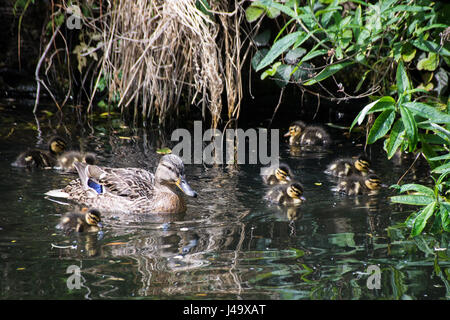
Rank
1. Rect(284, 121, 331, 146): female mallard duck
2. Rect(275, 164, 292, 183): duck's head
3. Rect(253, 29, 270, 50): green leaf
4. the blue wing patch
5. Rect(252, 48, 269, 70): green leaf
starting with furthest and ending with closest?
Rect(284, 121, 331, 146): female mallard duck, Rect(253, 29, 270, 50): green leaf, Rect(252, 48, 269, 70): green leaf, Rect(275, 164, 292, 183): duck's head, the blue wing patch

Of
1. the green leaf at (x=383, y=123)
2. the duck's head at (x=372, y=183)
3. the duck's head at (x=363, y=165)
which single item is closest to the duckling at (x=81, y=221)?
the green leaf at (x=383, y=123)

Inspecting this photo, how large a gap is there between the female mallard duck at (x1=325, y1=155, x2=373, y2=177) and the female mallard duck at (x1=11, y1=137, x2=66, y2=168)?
2.38 metres

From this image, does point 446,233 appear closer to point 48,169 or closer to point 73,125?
point 48,169

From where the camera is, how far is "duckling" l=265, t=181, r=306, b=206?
522 centimetres

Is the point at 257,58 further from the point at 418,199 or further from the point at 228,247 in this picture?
the point at 418,199

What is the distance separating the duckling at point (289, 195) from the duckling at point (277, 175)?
0.20m

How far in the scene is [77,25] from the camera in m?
7.48

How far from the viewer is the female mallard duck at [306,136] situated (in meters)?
6.91

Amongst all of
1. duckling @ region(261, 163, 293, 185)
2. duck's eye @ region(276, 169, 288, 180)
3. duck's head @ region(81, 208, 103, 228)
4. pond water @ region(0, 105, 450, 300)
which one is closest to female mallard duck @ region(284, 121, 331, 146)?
pond water @ region(0, 105, 450, 300)

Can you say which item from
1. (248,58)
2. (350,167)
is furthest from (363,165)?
(248,58)

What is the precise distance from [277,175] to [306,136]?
1385 millimetres

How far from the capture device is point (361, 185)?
549 centimetres

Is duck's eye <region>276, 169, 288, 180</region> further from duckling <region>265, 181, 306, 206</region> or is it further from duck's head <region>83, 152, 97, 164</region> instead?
duck's head <region>83, 152, 97, 164</region>
